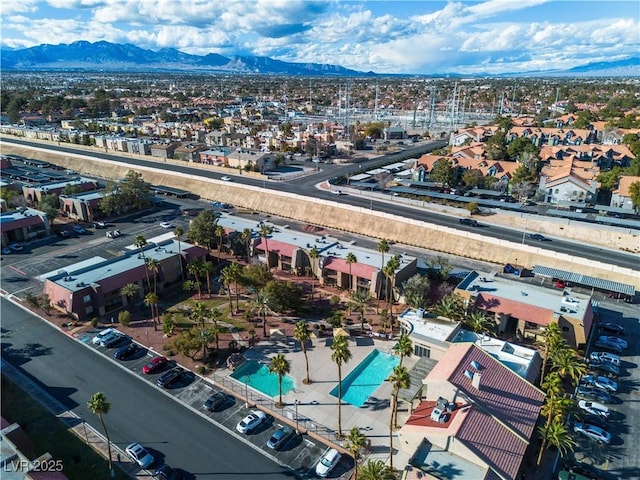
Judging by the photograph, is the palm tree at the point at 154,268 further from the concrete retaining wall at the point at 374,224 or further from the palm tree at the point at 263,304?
the concrete retaining wall at the point at 374,224

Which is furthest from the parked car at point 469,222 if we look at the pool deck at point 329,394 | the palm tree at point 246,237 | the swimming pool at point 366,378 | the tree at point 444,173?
the swimming pool at point 366,378

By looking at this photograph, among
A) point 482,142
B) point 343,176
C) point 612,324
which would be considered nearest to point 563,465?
point 612,324

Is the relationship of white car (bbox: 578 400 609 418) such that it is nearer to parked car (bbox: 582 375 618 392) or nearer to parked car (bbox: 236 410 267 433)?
parked car (bbox: 582 375 618 392)

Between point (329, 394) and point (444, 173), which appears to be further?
point (444, 173)

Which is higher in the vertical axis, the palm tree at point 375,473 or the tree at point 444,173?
the tree at point 444,173

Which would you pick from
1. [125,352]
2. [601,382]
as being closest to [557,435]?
[601,382]

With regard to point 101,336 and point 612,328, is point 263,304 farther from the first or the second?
point 612,328
